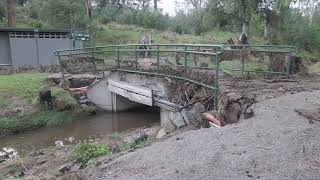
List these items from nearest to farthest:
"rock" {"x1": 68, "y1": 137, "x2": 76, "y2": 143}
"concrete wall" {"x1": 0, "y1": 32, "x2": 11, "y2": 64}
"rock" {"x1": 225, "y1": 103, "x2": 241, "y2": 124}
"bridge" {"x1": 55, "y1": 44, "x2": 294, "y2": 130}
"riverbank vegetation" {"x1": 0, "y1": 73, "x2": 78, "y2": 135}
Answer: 1. "rock" {"x1": 225, "y1": 103, "x2": 241, "y2": 124}
2. "bridge" {"x1": 55, "y1": 44, "x2": 294, "y2": 130}
3. "rock" {"x1": 68, "y1": 137, "x2": 76, "y2": 143}
4. "riverbank vegetation" {"x1": 0, "y1": 73, "x2": 78, "y2": 135}
5. "concrete wall" {"x1": 0, "y1": 32, "x2": 11, "y2": 64}

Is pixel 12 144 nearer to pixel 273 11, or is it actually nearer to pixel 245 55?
pixel 245 55

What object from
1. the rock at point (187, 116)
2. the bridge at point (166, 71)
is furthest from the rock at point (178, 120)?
the rock at point (187, 116)

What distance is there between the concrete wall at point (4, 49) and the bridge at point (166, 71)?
531 centimetres

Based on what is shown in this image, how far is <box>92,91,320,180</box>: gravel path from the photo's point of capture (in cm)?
517

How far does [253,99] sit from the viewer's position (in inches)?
352

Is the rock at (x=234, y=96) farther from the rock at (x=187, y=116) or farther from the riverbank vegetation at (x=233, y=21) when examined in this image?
the riverbank vegetation at (x=233, y=21)

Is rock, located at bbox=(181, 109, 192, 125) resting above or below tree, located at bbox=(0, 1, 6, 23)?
below

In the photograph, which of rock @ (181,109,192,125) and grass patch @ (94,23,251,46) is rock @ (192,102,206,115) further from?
grass patch @ (94,23,251,46)

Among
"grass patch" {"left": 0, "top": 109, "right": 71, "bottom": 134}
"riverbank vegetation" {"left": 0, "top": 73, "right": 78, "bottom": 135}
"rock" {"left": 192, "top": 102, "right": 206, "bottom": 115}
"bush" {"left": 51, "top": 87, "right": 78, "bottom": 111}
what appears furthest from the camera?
"bush" {"left": 51, "top": 87, "right": 78, "bottom": 111}

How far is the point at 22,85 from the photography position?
17203 millimetres

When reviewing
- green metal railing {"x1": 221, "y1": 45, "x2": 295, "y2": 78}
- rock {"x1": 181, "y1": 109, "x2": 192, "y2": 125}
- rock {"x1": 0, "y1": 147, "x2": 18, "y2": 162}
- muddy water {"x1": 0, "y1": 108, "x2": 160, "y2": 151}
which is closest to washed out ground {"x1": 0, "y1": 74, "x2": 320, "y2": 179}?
rock {"x1": 181, "y1": 109, "x2": 192, "y2": 125}

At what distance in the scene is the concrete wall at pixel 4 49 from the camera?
23.2 meters

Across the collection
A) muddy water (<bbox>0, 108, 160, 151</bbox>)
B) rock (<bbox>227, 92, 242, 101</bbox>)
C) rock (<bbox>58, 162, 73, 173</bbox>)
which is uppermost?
rock (<bbox>227, 92, 242, 101</bbox>)

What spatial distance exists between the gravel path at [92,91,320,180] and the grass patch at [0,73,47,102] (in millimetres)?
10721
